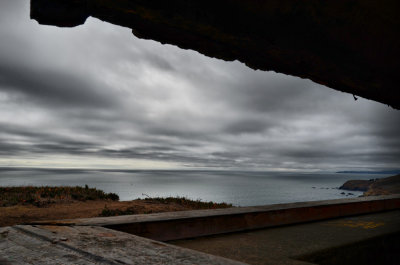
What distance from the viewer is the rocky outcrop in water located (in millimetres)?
1610

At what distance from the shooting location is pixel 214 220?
3.83 meters

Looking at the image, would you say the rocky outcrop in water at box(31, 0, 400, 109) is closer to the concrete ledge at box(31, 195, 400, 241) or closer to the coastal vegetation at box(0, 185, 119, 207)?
the concrete ledge at box(31, 195, 400, 241)

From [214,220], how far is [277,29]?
9.15ft

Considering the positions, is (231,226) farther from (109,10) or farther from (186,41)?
(109,10)

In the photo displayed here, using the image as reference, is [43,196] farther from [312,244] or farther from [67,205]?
[312,244]

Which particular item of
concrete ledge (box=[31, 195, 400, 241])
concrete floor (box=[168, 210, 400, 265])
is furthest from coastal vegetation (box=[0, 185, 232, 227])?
concrete floor (box=[168, 210, 400, 265])

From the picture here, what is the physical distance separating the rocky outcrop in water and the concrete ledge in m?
2.22

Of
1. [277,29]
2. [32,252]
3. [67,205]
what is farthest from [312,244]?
[67,205]

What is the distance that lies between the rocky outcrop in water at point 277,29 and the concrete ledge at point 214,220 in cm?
222

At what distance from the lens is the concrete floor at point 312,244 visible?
296 centimetres

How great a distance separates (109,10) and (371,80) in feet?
9.65

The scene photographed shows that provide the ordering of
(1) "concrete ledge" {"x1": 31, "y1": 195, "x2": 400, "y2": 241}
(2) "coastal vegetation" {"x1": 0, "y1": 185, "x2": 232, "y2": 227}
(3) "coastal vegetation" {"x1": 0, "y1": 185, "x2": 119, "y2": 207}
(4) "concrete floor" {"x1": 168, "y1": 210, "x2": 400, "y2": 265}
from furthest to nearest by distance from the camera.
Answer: (3) "coastal vegetation" {"x1": 0, "y1": 185, "x2": 119, "y2": 207} < (2) "coastal vegetation" {"x1": 0, "y1": 185, "x2": 232, "y2": 227} < (1) "concrete ledge" {"x1": 31, "y1": 195, "x2": 400, "y2": 241} < (4) "concrete floor" {"x1": 168, "y1": 210, "x2": 400, "y2": 265}

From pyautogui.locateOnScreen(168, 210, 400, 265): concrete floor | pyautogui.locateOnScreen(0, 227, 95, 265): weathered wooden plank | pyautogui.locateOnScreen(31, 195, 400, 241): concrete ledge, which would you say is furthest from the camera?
pyautogui.locateOnScreen(31, 195, 400, 241): concrete ledge

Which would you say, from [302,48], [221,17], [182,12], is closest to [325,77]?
[302,48]
